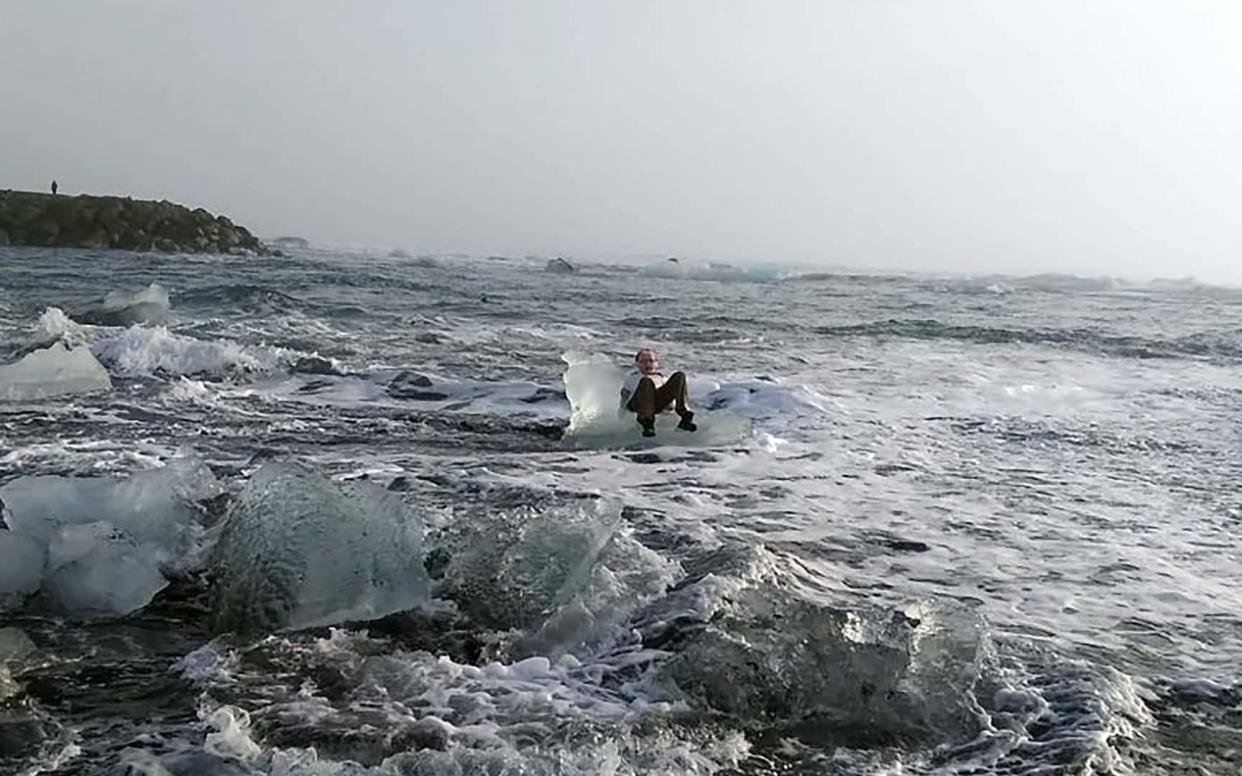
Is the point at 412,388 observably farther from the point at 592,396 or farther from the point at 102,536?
the point at 102,536

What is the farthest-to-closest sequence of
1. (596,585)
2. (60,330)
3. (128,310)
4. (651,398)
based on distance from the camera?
(128,310) < (60,330) < (651,398) < (596,585)

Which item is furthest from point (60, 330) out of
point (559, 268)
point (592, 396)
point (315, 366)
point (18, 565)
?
point (559, 268)

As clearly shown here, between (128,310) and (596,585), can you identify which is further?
(128,310)

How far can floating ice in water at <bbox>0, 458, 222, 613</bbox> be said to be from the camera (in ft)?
14.5

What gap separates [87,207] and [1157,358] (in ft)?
143

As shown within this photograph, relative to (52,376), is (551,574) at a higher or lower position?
lower

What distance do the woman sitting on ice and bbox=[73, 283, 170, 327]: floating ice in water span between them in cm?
1036

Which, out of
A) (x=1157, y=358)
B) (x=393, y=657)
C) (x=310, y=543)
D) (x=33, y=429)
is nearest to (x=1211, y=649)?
(x=393, y=657)

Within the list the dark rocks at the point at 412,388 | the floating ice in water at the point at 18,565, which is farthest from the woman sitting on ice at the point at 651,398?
the floating ice in water at the point at 18,565

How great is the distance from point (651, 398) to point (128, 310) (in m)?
11.1

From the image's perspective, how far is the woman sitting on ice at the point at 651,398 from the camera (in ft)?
28.6

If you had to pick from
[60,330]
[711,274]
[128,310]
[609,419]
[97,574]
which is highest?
[711,274]

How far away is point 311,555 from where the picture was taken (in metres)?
4.46

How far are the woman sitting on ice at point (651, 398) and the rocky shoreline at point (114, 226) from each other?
41.8 m
